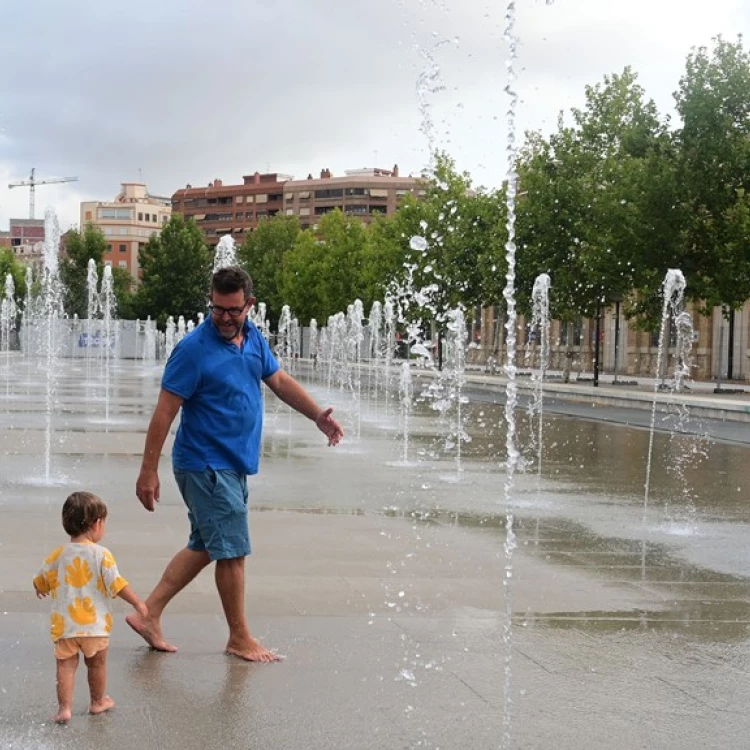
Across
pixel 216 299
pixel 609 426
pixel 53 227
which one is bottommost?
pixel 609 426

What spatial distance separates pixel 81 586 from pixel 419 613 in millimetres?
2462

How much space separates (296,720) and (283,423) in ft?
64.8

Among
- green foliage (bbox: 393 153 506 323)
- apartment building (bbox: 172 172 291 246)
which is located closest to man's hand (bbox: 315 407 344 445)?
green foliage (bbox: 393 153 506 323)

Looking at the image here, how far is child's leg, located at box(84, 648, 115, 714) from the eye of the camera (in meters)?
5.30

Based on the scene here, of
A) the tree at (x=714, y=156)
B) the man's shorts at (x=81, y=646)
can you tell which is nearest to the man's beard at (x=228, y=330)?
the man's shorts at (x=81, y=646)

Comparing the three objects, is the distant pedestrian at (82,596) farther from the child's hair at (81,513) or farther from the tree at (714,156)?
the tree at (714,156)

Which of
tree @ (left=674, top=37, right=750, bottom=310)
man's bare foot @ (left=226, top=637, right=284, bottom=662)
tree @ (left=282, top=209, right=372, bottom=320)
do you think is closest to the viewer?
man's bare foot @ (left=226, top=637, right=284, bottom=662)

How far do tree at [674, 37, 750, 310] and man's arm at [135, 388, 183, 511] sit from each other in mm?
36285

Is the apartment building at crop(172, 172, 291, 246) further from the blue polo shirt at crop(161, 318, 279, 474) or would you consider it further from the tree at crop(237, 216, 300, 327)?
the blue polo shirt at crop(161, 318, 279, 474)

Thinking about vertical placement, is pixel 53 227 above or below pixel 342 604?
above

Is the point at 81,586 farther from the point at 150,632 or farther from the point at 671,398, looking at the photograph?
the point at 671,398

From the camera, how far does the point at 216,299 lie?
629 centimetres

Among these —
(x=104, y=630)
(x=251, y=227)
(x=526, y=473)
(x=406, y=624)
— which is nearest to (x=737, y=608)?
(x=406, y=624)

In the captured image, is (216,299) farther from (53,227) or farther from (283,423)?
(53,227)
